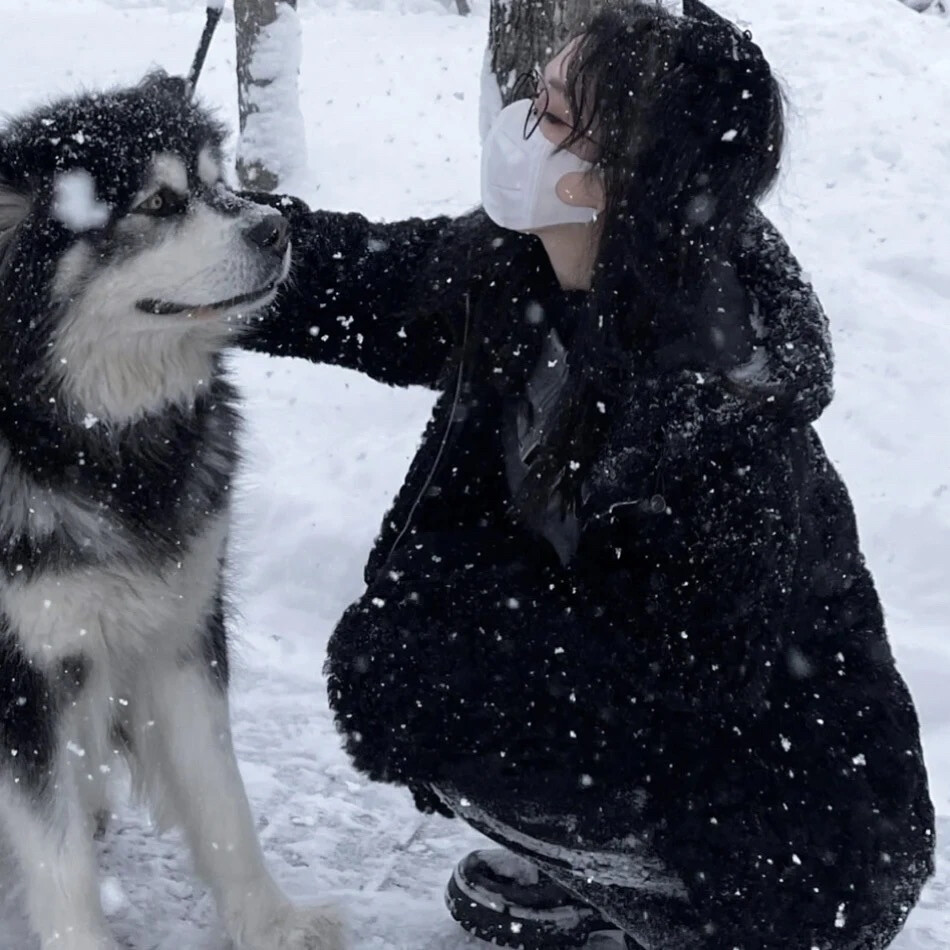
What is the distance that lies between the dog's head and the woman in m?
0.47

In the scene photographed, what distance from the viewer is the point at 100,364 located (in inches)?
84.0

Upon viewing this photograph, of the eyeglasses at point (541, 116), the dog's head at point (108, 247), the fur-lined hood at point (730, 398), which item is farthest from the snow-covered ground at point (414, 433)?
the fur-lined hood at point (730, 398)

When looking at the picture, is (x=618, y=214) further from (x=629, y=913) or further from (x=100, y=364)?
(x=629, y=913)

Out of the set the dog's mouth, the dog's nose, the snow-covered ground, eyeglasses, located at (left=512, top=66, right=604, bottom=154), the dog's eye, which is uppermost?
eyeglasses, located at (left=512, top=66, right=604, bottom=154)

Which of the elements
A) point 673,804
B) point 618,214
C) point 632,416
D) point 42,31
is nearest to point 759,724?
Result: point 673,804

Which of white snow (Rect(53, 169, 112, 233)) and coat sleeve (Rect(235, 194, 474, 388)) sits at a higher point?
white snow (Rect(53, 169, 112, 233))

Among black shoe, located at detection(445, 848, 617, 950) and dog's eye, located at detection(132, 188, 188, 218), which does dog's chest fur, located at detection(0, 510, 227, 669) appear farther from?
black shoe, located at detection(445, 848, 617, 950)

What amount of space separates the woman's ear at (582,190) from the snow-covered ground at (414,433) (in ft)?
2.24

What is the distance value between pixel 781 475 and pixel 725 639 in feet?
0.89

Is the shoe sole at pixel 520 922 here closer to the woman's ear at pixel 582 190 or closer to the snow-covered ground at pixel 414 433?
the snow-covered ground at pixel 414 433

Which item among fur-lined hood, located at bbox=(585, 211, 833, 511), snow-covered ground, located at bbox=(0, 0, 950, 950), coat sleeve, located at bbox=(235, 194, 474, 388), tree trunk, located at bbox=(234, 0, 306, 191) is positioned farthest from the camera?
tree trunk, located at bbox=(234, 0, 306, 191)

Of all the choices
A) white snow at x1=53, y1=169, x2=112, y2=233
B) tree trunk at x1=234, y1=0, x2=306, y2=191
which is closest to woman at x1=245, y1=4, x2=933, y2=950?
white snow at x1=53, y1=169, x2=112, y2=233

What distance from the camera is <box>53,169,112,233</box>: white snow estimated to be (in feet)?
6.63

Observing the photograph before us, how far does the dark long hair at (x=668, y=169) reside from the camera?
1.94 metres
